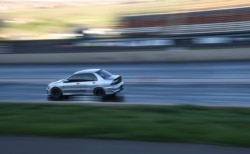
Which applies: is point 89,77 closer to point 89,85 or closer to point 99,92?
point 89,85

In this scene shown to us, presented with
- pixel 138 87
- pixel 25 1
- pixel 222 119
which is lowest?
pixel 138 87

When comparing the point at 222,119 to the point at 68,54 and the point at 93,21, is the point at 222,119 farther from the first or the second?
the point at 93,21

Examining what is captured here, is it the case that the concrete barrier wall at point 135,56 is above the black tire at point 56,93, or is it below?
above

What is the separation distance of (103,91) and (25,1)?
6493cm

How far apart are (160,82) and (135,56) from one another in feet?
25.2

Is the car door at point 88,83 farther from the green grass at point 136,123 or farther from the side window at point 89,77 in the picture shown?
the green grass at point 136,123

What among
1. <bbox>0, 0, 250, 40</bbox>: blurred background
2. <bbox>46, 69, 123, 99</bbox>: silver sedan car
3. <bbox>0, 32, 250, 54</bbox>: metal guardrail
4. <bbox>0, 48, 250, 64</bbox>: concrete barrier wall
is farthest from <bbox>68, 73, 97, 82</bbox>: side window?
<bbox>0, 0, 250, 40</bbox>: blurred background

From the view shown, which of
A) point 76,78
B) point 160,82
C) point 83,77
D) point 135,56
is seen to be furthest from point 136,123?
point 135,56

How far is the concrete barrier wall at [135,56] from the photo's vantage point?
25.6m

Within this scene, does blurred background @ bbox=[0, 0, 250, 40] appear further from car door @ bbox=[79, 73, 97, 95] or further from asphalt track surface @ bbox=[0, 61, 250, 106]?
car door @ bbox=[79, 73, 97, 95]

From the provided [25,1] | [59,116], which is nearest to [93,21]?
[25,1]

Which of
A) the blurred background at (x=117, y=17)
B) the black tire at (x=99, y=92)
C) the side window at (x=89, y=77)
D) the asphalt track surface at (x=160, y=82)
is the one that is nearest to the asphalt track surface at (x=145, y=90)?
the asphalt track surface at (x=160, y=82)

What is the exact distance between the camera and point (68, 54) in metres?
30.2

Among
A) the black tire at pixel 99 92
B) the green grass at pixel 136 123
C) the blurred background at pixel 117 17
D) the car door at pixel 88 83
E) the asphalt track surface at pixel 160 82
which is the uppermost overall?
the blurred background at pixel 117 17
